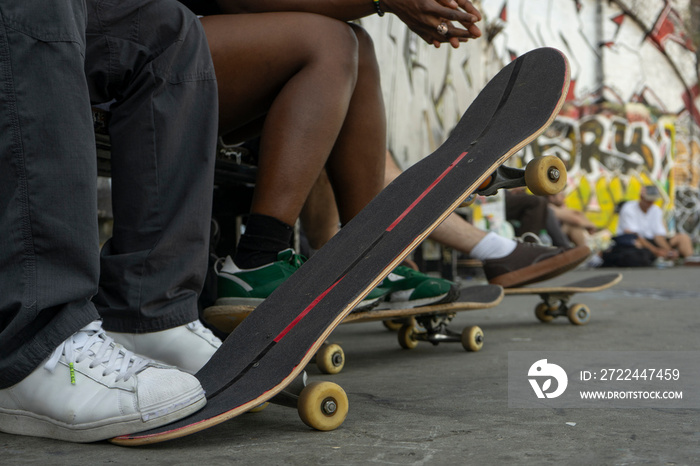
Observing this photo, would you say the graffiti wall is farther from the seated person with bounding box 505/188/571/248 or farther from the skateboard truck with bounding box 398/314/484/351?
the skateboard truck with bounding box 398/314/484/351

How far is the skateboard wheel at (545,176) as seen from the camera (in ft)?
5.35

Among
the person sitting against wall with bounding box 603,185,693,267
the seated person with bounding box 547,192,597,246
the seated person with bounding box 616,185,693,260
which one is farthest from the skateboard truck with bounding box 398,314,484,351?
the seated person with bounding box 616,185,693,260

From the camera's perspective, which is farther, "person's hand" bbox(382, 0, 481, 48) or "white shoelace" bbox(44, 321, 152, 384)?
"person's hand" bbox(382, 0, 481, 48)

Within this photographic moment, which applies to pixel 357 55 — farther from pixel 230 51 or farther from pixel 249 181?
pixel 249 181

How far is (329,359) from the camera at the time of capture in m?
1.73

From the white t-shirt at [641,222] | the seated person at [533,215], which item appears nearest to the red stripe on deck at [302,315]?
the seated person at [533,215]

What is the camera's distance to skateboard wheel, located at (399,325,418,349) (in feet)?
7.48

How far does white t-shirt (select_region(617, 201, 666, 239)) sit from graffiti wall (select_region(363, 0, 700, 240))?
2.03 meters

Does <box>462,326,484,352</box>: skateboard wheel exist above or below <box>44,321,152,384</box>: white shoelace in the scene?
below

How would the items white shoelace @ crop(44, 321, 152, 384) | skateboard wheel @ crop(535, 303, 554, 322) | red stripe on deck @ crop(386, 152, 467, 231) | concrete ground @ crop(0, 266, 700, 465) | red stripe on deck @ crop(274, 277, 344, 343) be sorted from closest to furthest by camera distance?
1. concrete ground @ crop(0, 266, 700, 465)
2. white shoelace @ crop(44, 321, 152, 384)
3. red stripe on deck @ crop(274, 277, 344, 343)
4. red stripe on deck @ crop(386, 152, 467, 231)
5. skateboard wheel @ crop(535, 303, 554, 322)

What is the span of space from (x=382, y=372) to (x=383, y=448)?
79 cm

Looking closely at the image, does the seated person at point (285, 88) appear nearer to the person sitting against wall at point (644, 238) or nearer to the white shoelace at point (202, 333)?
the white shoelace at point (202, 333)

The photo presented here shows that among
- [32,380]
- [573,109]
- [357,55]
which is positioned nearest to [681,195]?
[573,109]

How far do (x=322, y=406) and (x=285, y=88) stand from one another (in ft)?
3.15
